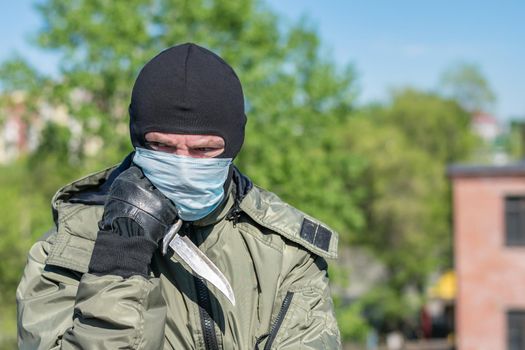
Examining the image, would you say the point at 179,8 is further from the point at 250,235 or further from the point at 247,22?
the point at 250,235

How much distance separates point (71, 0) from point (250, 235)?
851 inches

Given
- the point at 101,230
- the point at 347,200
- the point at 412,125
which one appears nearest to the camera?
the point at 101,230

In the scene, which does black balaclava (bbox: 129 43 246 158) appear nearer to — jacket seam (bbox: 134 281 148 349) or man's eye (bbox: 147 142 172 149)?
man's eye (bbox: 147 142 172 149)

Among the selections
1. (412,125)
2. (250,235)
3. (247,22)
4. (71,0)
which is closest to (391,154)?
(412,125)

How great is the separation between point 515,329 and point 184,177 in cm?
2460

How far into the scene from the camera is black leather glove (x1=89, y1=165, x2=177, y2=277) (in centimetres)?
181

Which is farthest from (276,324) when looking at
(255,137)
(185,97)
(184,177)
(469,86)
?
(469,86)

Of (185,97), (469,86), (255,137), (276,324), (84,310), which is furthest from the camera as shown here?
(469,86)

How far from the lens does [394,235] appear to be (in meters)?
35.8

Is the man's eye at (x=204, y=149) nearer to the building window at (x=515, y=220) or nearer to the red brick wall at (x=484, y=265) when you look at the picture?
the red brick wall at (x=484, y=265)

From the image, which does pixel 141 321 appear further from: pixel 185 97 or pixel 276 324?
pixel 185 97

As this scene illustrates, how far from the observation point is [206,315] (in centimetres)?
200

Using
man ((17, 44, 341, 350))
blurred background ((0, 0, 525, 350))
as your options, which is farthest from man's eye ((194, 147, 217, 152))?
blurred background ((0, 0, 525, 350))

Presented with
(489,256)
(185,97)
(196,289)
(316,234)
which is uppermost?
(185,97)
